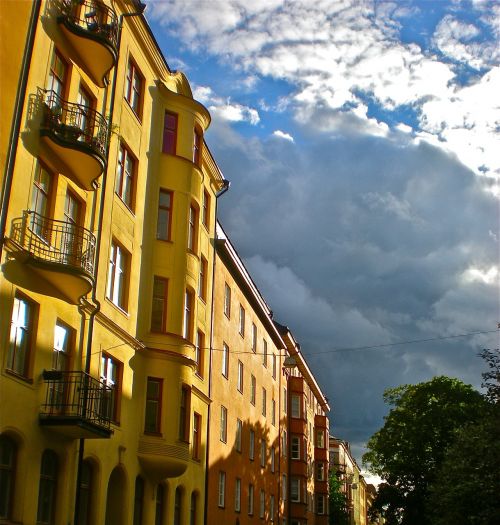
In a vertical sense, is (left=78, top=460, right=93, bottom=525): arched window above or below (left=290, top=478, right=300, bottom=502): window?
below

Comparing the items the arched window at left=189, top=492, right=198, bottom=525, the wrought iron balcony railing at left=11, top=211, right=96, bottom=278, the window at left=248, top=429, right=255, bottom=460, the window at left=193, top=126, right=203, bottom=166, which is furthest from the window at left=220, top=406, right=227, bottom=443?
the wrought iron balcony railing at left=11, top=211, right=96, bottom=278

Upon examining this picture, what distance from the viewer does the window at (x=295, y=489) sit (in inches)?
2103

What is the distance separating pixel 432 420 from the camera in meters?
51.6

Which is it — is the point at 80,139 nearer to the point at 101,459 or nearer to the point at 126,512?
the point at 101,459

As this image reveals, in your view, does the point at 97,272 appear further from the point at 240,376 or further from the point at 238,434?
the point at 240,376

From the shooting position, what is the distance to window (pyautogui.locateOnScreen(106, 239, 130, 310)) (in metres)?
21.4

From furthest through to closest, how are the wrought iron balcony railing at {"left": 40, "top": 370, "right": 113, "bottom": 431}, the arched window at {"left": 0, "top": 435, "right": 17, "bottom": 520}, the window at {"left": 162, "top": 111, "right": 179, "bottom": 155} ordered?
the window at {"left": 162, "top": 111, "right": 179, "bottom": 155}, the wrought iron balcony railing at {"left": 40, "top": 370, "right": 113, "bottom": 431}, the arched window at {"left": 0, "top": 435, "right": 17, "bottom": 520}

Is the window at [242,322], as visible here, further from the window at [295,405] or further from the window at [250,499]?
the window at [295,405]

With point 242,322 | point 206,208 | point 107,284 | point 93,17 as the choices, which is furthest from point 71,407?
point 242,322

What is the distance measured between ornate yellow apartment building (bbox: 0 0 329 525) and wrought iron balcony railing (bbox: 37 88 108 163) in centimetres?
6

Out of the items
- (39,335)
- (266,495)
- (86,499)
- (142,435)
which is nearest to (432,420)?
(266,495)

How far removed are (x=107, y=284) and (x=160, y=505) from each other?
838 centimetres

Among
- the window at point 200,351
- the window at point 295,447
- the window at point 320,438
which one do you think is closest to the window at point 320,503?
the window at point 320,438

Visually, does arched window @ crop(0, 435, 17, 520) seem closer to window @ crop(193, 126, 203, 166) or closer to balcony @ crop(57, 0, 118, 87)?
balcony @ crop(57, 0, 118, 87)
